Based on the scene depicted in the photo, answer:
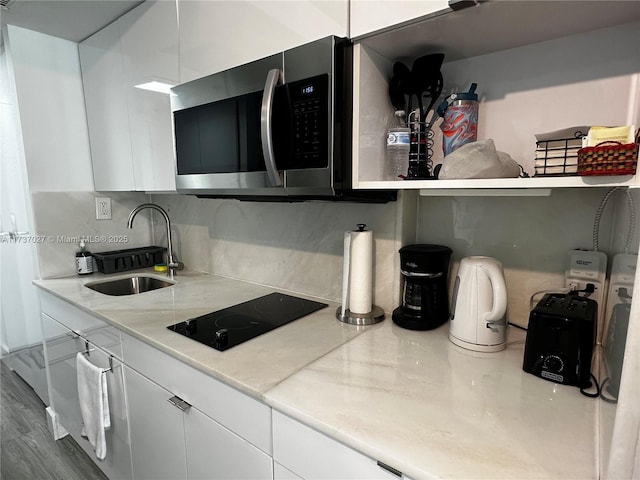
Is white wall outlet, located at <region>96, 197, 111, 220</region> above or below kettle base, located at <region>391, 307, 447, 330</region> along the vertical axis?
above

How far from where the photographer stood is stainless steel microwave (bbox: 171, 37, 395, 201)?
3.17 ft

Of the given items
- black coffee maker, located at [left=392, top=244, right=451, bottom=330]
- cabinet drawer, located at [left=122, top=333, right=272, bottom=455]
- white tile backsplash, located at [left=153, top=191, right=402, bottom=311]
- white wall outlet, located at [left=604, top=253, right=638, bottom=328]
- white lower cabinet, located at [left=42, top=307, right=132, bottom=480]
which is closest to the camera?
white wall outlet, located at [left=604, top=253, right=638, bottom=328]

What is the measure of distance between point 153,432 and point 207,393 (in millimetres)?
445

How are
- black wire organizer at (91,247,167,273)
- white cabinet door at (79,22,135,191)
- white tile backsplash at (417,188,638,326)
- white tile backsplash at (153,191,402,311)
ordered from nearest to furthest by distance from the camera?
white tile backsplash at (417,188,638,326) → white tile backsplash at (153,191,402,311) → white cabinet door at (79,22,135,191) → black wire organizer at (91,247,167,273)

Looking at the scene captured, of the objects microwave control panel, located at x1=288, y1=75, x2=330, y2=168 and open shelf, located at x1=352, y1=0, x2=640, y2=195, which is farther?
microwave control panel, located at x1=288, y1=75, x2=330, y2=168

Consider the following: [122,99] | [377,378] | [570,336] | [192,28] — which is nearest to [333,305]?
[377,378]

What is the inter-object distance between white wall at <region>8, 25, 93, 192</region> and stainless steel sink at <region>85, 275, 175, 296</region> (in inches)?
22.0

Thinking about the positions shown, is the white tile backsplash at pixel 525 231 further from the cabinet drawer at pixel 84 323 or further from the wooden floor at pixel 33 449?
the wooden floor at pixel 33 449

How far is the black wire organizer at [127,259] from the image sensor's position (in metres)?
2.01

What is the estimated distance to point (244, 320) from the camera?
1.29 m

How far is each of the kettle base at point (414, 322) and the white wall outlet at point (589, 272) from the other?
389mm

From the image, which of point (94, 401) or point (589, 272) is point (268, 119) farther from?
point (94, 401)

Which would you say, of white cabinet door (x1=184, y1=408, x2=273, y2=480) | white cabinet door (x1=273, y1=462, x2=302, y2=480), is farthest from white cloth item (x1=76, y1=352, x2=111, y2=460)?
white cabinet door (x1=273, y1=462, x2=302, y2=480)

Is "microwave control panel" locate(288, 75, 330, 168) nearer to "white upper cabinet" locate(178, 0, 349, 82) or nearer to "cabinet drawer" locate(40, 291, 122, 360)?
"white upper cabinet" locate(178, 0, 349, 82)
